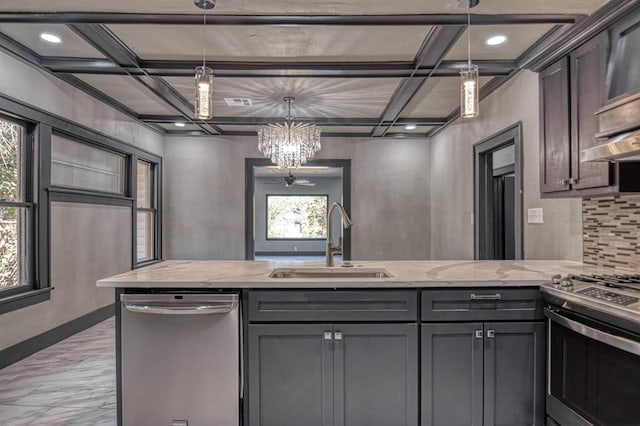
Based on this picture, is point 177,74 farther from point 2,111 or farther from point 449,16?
point 449,16

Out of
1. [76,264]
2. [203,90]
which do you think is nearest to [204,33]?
[203,90]

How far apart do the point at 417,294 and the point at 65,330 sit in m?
3.57

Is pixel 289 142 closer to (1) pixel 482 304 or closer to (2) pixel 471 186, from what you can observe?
(2) pixel 471 186

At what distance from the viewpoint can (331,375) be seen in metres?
1.94

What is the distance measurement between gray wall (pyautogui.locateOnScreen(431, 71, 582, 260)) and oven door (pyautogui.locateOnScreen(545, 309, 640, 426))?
115 centimetres

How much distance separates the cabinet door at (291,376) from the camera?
6.35 feet

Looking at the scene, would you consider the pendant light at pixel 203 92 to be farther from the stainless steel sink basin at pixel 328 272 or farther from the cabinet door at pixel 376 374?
the cabinet door at pixel 376 374

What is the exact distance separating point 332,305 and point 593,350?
1200mm

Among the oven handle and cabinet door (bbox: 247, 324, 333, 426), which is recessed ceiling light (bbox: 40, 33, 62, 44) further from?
the oven handle

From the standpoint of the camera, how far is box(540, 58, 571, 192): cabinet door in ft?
7.54

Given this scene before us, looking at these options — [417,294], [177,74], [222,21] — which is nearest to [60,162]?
[177,74]

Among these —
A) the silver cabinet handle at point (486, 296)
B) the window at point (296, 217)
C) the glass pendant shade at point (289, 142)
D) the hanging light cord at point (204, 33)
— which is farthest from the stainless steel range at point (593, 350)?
the window at point (296, 217)

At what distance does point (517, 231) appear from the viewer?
3.37 meters

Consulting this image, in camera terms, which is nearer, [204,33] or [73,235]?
[204,33]
